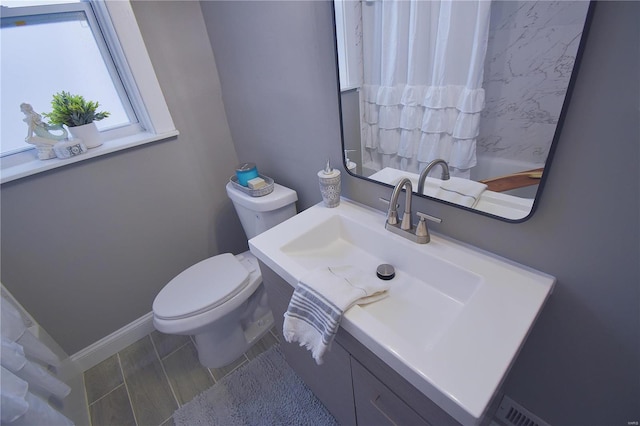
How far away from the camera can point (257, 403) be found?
1.33 m

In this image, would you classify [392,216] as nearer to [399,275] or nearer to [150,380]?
[399,275]

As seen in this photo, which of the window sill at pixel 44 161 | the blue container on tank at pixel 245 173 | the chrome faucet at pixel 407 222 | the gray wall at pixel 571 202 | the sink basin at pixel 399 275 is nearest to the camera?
the gray wall at pixel 571 202

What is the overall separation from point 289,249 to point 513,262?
2.18 ft

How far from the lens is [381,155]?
994mm

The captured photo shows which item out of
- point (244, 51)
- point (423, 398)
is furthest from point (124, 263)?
point (423, 398)

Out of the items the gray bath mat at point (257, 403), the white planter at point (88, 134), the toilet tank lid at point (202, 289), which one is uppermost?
the white planter at point (88, 134)

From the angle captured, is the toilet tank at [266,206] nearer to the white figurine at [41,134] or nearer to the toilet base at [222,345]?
the toilet base at [222,345]

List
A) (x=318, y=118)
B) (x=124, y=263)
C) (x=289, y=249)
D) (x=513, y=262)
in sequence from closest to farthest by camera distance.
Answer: (x=513, y=262)
(x=289, y=249)
(x=318, y=118)
(x=124, y=263)

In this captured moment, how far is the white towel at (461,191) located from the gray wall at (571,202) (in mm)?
37

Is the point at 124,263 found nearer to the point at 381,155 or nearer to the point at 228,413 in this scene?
the point at 228,413

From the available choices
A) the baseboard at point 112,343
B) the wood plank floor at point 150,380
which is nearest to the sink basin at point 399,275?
the wood plank floor at point 150,380

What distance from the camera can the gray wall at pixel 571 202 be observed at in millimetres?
532

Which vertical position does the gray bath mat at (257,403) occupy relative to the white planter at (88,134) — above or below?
Result: below

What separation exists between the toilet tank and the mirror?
473 millimetres
